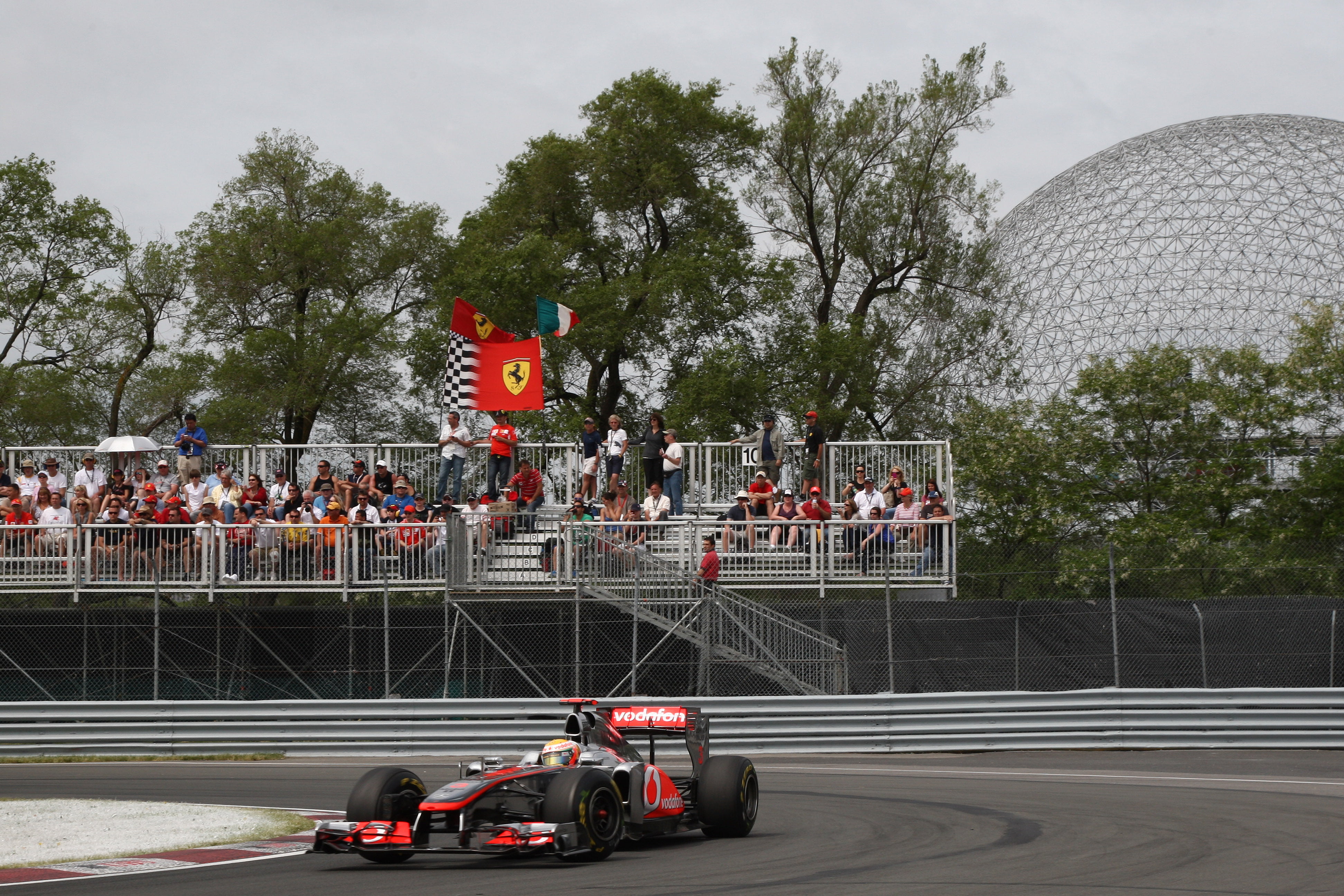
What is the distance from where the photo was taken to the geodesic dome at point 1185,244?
48406mm

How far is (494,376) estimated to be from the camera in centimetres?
2630

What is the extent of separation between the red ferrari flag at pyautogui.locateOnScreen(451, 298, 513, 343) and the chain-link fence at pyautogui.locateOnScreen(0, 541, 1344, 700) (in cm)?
528

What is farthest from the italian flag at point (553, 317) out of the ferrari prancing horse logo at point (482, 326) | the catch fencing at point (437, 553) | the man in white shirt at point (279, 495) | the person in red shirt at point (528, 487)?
the catch fencing at point (437, 553)

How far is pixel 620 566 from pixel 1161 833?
35.6 ft

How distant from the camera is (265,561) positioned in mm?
21781

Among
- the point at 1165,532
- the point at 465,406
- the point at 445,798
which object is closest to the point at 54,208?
the point at 465,406

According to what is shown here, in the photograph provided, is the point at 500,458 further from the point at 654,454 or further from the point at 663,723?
the point at 663,723

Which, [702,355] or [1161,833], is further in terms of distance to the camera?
[702,355]

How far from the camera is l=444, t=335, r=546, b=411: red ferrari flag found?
25703 millimetres

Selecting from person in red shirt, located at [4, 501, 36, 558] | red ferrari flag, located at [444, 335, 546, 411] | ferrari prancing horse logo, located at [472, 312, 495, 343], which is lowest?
person in red shirt, located at [4, 501, 36, 558]

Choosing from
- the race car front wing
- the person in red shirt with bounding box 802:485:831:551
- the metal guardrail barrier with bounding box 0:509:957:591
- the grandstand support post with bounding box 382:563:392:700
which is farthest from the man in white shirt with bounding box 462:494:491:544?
the race car front wing

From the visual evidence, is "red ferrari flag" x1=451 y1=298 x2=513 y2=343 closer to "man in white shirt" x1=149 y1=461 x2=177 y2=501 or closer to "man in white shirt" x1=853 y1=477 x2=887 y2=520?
"man in white shirt" x1=149 y1=461 x2=177 y2=501

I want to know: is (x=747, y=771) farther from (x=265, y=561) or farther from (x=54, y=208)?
(x=54, y=208)

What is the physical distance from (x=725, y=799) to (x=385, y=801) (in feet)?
8.61
